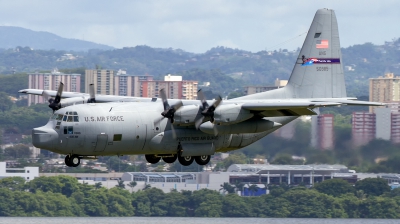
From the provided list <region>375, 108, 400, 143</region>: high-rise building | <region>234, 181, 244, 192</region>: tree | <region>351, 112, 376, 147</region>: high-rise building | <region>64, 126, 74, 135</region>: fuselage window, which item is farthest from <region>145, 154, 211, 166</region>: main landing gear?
<region>234, 181, 244, 192</region>: tree

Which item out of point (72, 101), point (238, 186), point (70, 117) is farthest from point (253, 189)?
point (70, 117)

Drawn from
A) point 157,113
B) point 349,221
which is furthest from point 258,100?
point 349,221

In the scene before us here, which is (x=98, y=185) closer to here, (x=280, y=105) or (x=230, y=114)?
(x=230, y=114)

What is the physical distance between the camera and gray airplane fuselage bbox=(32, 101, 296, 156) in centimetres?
3850

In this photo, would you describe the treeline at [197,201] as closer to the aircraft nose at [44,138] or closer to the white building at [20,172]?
the white building at [20,172]

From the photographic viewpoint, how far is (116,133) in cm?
3931

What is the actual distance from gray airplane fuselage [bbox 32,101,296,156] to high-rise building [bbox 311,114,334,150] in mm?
25546

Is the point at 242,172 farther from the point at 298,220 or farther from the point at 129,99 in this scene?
the point at 129,99

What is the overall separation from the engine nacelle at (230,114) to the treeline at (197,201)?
132 feet

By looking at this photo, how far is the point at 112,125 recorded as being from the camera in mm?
39312

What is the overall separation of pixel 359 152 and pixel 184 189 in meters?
26.6

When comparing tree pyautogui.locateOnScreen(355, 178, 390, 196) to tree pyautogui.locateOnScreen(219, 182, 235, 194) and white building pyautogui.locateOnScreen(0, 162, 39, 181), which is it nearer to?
tree pyautogui.locateOnScreen(219, 182, 235, 194)

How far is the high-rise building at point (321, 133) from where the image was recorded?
218ft

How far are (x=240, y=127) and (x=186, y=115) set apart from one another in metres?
2.43
